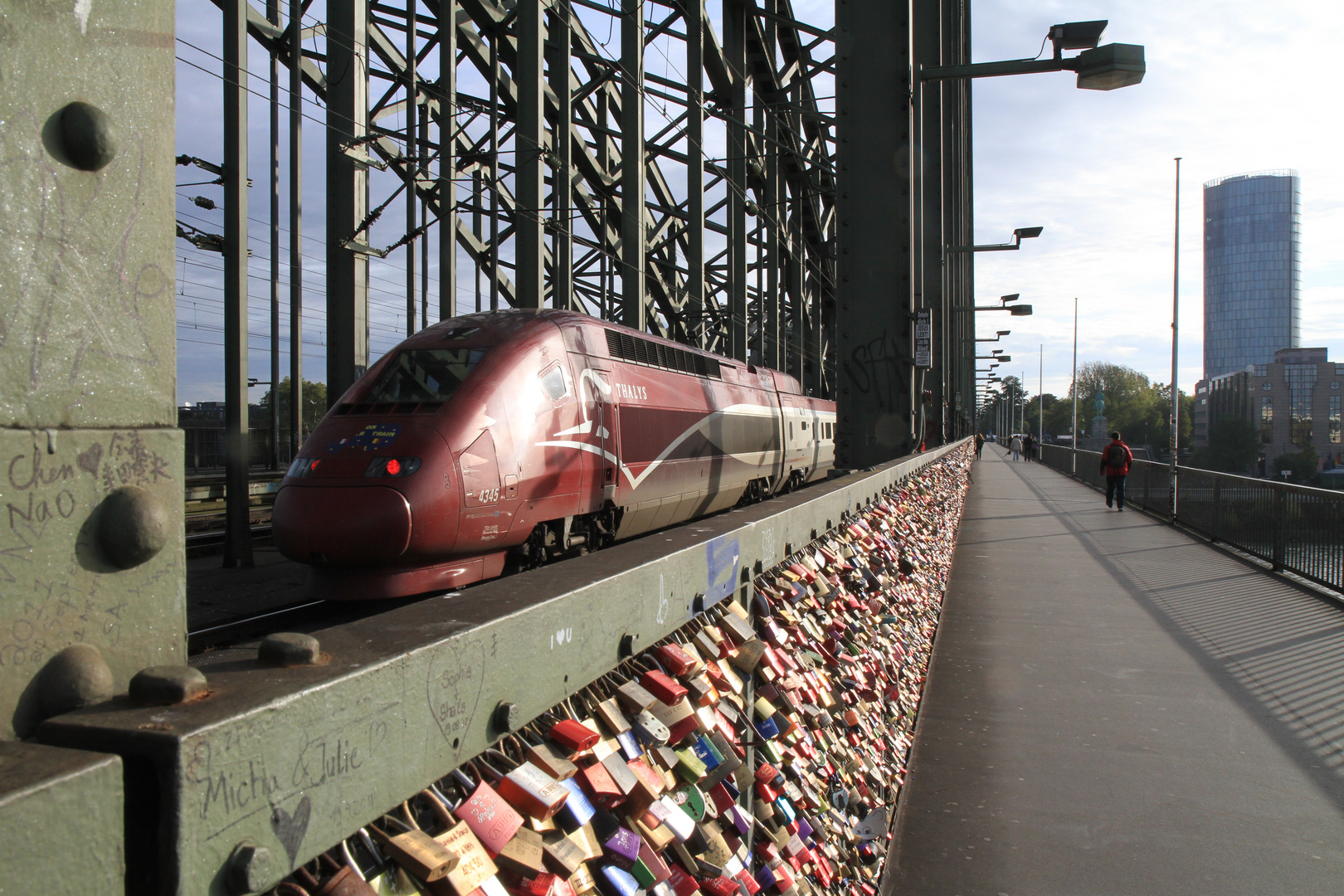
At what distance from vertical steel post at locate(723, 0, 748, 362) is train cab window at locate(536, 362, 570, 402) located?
15.1m

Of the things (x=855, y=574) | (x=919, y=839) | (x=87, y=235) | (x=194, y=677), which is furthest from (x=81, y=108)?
(x=855, y=574)

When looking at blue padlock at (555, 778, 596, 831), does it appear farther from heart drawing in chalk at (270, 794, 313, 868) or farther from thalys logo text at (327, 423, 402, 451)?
thalys logo text at (327, 423, 402, 451)

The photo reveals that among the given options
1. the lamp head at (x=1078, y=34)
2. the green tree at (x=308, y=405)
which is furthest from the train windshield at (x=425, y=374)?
the green tree at (x=308, y=405)

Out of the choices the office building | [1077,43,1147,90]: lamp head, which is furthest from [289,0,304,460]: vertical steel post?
the office building

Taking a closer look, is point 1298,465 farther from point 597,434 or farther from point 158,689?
point 158,689

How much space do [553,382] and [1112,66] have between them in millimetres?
9567

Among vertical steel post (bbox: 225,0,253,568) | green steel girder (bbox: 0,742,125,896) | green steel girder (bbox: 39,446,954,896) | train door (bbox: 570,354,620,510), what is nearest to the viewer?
green steel girder (bbox: 0,742,125,896)

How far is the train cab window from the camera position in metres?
8.12

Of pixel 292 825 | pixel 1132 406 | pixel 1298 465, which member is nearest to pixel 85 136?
pixel 292 825

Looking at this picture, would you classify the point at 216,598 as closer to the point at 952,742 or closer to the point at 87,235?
the point at 952,742

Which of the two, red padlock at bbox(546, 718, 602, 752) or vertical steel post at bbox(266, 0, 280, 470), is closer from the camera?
red padlock at bbox(546, 718, 602, 752)

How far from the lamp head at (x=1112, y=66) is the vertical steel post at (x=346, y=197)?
10999 mm

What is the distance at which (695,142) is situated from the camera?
2197cm

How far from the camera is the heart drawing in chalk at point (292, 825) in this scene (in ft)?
4.41
